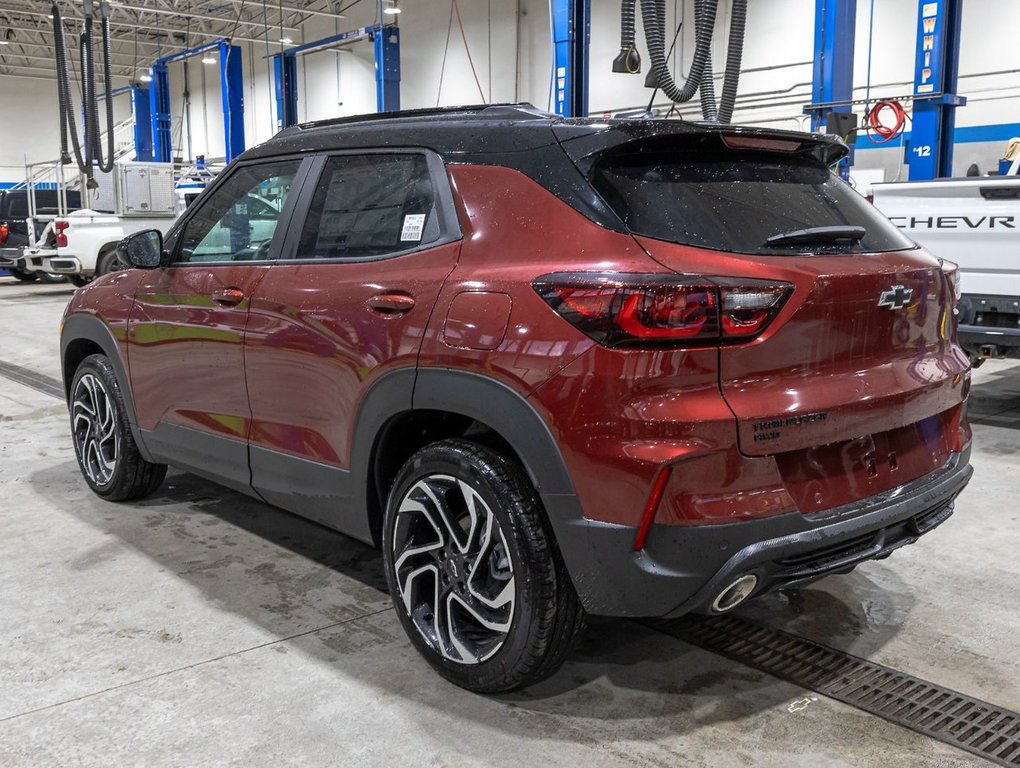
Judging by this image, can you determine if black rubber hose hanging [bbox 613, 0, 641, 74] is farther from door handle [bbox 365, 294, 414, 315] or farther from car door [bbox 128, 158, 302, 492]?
door handle [bbox 365, 294, 414, 315]

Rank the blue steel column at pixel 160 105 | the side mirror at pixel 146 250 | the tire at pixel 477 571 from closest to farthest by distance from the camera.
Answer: the tire at pixel 477 571
the side mirror at pixel 146 250
the blue steel column at pixel 160 105

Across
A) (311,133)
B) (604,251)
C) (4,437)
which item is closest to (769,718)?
(604,251)

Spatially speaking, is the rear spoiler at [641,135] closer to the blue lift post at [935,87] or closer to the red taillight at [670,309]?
the red taillight at [670,309]

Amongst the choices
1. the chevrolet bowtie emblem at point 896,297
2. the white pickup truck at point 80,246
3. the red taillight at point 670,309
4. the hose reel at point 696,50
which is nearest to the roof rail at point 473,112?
the red taillight at point 670,309

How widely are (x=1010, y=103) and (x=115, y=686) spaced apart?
46.7 ft

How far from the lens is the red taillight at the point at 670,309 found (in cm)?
220

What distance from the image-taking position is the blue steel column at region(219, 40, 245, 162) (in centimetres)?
2316

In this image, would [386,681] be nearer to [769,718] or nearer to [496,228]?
[769,718]

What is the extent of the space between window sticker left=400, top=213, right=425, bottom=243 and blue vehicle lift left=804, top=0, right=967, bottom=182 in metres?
7.58

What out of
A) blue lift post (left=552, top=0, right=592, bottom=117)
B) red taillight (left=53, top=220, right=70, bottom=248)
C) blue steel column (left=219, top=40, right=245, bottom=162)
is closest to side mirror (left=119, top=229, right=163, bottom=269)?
blue lift post (left=552, top=0, right=592, bottom=117)

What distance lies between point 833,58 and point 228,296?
7.76m

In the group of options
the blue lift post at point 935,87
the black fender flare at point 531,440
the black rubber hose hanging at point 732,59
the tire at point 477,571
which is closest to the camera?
the black fender flare at point 531,440

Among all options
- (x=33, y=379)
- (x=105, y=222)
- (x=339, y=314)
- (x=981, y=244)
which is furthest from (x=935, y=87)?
(x=105, y=222)

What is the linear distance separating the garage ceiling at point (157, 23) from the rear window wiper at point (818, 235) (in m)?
21.7
